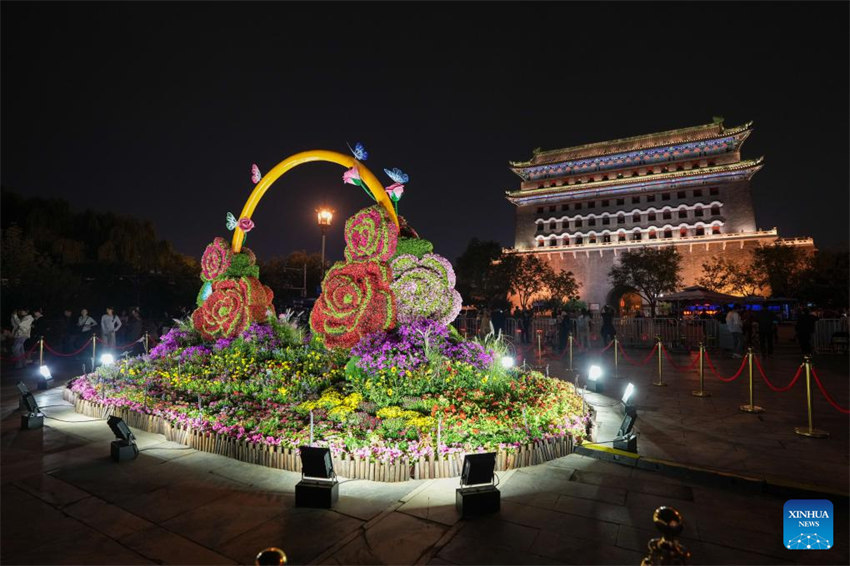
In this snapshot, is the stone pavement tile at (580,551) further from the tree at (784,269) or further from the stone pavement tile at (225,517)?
the tree at (784,269)

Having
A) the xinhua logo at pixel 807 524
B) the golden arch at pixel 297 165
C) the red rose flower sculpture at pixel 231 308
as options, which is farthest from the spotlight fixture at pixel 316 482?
the red rose flower sculpture at pixel 231 308

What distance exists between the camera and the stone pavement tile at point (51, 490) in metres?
4.42

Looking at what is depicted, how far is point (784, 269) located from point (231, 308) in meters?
36.9

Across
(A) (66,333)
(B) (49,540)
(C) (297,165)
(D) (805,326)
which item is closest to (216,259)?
(C) (297,165)

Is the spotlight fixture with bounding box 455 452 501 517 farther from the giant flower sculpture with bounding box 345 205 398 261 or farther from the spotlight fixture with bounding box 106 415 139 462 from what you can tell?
the giant flower sculpture with bounding box 345 205 398 261

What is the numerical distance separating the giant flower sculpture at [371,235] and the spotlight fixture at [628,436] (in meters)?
4.85

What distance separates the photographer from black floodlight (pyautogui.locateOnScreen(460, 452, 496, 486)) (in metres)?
4.19

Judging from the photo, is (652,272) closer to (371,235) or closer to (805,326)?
(805,326)

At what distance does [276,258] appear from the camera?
52.4m

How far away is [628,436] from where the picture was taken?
5629mm

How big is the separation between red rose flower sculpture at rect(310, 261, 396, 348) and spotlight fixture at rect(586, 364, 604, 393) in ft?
15.4

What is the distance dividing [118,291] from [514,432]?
28235 millimetres

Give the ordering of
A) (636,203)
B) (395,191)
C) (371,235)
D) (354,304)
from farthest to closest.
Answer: (636,203)
(395,191)
(371,235)
(354,304)

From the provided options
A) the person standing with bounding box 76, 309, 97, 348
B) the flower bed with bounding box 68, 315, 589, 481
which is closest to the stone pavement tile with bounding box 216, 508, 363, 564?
the flower bed with bounding box 68, 315, 589, 481
